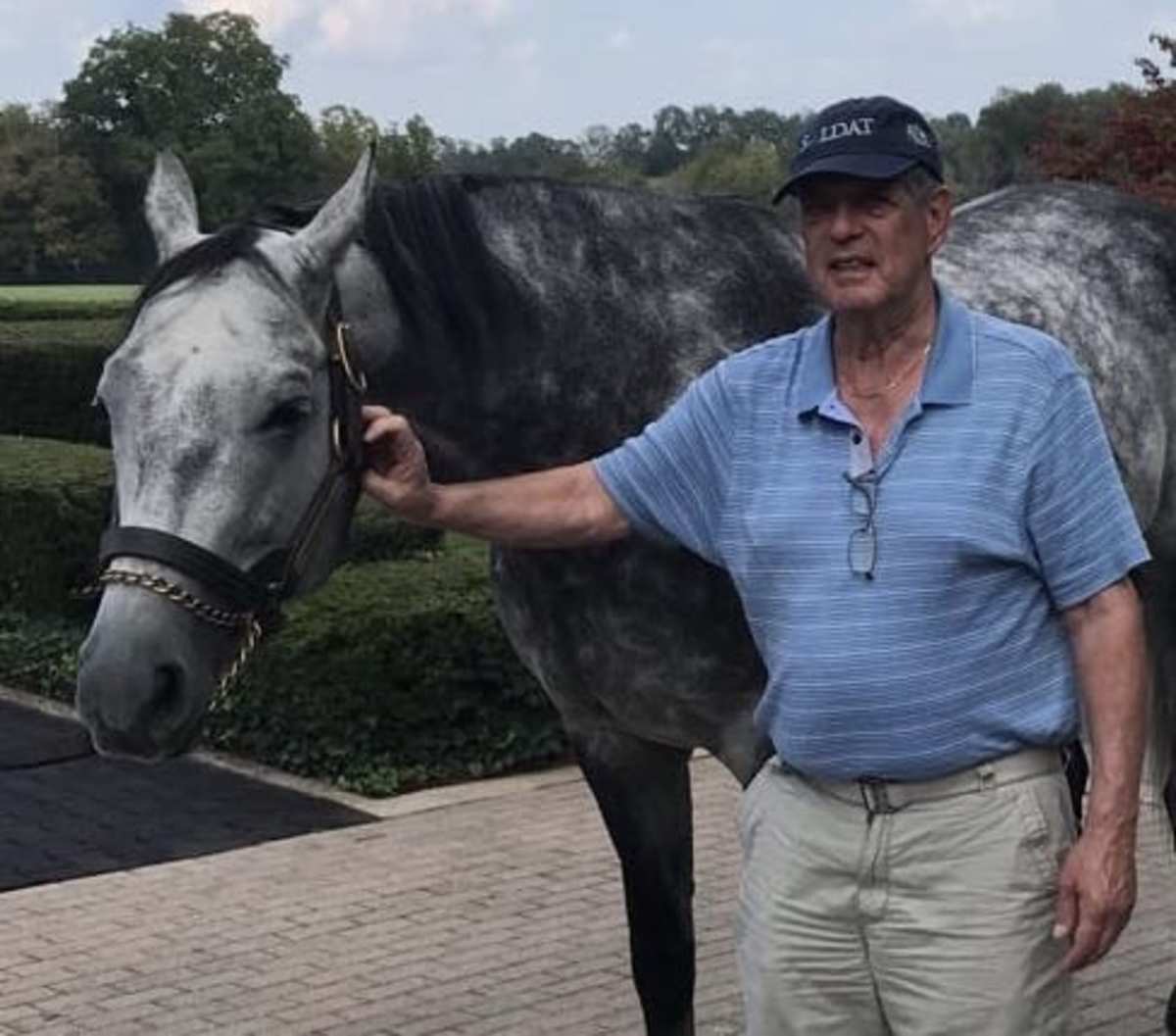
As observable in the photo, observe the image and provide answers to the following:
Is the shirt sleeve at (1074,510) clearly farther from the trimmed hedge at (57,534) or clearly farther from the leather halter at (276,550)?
the trimmed hedge at (57,534)

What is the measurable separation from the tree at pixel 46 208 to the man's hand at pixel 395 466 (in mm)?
26766

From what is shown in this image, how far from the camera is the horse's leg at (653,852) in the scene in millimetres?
3965

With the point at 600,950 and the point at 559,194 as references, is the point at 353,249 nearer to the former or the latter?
the point at 559,194

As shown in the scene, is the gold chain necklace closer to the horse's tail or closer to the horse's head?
the horse's head

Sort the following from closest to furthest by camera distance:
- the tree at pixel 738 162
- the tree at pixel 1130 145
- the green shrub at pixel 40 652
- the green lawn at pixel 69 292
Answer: the green shrub at pixel 40 652 < the tree at pixel 1130 145 < the tree at pixel 738 162 < the green lawn at pixel 69 292

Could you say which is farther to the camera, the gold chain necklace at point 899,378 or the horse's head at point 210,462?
the horse's head at point 210,462

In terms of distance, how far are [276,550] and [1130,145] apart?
1054 cm

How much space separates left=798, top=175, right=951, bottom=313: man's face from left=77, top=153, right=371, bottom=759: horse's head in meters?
0.82

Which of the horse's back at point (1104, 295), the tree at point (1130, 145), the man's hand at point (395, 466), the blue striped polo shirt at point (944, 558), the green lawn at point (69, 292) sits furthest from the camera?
the green lawn at point (69, 292)

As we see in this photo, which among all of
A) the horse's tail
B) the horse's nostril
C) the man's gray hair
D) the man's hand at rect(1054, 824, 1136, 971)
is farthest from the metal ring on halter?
the horse's tail

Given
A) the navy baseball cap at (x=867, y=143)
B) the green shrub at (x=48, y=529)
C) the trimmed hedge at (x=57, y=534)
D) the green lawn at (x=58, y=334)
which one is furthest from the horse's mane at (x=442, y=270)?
the green lawn at (x=58, y=334)

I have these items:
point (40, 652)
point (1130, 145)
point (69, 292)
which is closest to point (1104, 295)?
point (40, 652)

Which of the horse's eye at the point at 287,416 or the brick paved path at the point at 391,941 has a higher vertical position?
the horse's eye at the point at 287,416

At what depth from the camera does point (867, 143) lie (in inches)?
102
